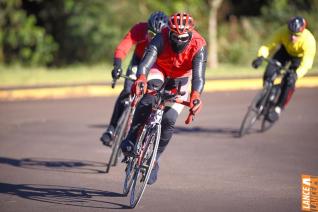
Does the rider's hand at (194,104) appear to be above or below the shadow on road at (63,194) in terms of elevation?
above

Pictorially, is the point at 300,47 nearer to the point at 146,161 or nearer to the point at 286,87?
the point at 286,87

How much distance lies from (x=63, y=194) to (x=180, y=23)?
2217mm

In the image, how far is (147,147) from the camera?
27.2ft

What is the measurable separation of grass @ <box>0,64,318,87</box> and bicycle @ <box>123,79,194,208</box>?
13.3 meters

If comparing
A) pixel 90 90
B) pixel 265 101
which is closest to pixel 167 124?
pixel 265 101

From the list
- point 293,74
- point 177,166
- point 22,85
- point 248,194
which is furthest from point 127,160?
point 22,85

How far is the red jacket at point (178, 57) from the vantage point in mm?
8812

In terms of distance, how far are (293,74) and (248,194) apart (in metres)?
5.18

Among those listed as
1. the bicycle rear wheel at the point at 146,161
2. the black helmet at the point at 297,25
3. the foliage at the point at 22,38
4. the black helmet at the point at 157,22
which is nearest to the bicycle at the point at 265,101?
the black helmet at the point at 297,25

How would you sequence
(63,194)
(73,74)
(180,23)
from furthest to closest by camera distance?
(73,74) < (63,194) < (180,23)

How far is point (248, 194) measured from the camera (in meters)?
8.96

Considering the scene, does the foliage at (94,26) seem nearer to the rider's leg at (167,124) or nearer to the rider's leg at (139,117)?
the rider's leg at (167,124)

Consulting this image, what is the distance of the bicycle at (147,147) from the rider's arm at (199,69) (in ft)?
0.98

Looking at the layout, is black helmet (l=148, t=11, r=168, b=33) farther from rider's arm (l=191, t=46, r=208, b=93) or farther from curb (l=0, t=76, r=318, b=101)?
curb (l=0, t=76, r=318, b=101)
